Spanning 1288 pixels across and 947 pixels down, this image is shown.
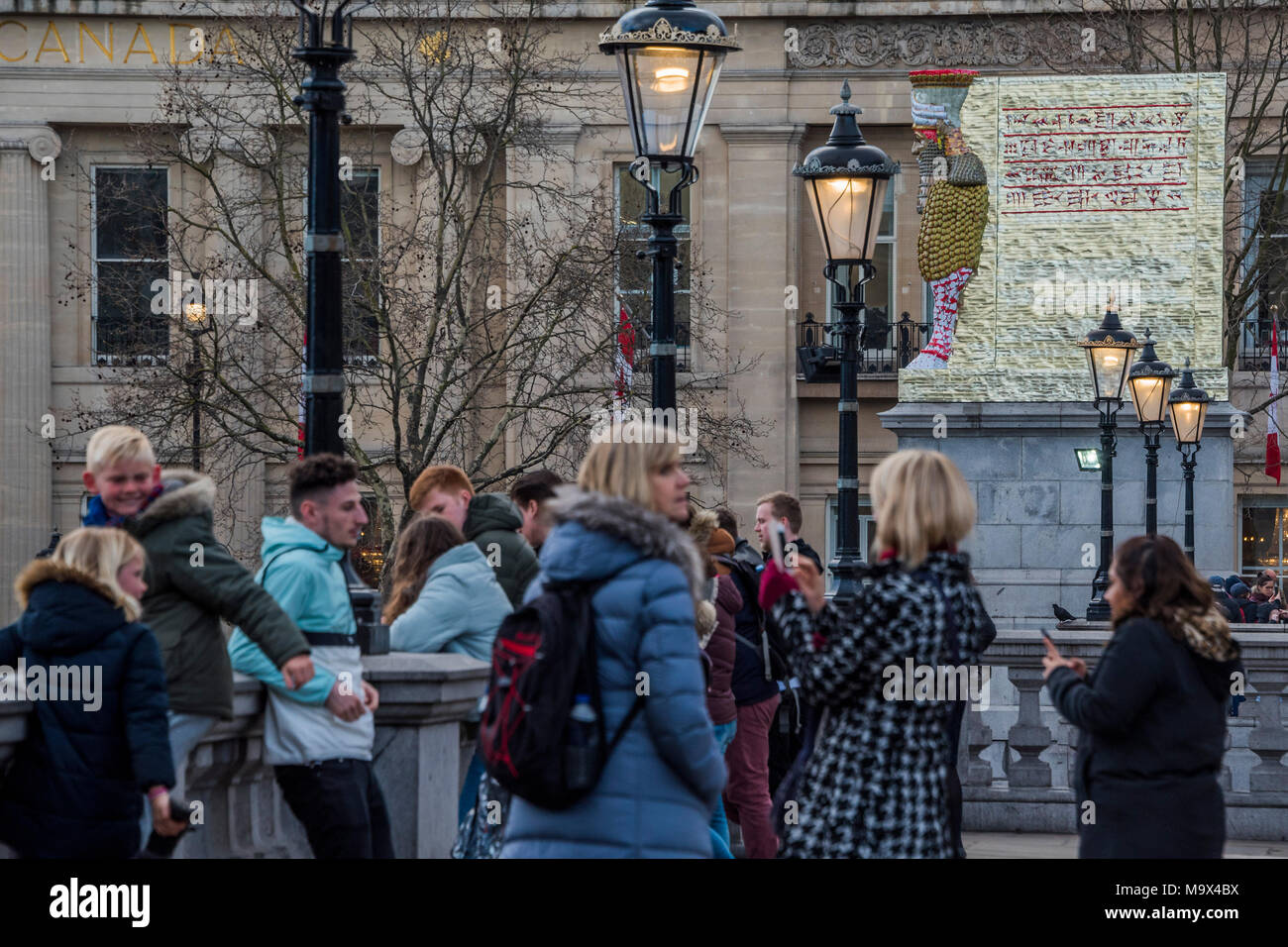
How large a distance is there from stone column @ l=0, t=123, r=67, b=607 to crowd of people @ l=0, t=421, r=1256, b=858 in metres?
32.1

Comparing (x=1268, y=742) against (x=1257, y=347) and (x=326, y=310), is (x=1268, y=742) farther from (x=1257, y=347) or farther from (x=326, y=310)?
(x=1257, y=347)

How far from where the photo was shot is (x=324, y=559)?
270 inches

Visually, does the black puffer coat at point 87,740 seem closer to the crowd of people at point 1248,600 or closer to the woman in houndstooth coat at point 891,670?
the woman in houndstooth coat at point 891,670

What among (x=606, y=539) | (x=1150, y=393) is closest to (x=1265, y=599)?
(x=1150, y=393)

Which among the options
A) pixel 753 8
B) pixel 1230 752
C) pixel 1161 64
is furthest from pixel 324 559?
pixel 753 8

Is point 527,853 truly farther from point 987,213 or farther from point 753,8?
point 753,8

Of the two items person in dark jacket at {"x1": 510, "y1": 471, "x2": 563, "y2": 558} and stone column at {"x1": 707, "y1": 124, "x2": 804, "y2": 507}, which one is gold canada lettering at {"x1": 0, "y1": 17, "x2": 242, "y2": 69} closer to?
stone column at {"x1": 707, "y1": 124, "x2": 804, "y2": 507}

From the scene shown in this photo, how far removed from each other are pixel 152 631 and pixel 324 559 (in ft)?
2.71

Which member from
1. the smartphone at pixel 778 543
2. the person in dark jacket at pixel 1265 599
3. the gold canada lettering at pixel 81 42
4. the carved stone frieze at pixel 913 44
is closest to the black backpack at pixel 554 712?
the smartphone at pixel 778 543

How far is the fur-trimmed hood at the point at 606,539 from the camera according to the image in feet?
16.9

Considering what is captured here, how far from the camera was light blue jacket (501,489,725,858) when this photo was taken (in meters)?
5.03

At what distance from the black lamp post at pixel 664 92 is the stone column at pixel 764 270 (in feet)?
89.4

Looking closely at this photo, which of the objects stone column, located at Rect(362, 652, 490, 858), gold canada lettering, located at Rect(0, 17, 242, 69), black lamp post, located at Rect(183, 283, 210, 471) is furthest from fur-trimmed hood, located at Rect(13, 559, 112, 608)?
gold canada lettering, located at Rect(0, 17, 242, 69)

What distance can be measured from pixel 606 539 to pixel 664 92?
5.49m
